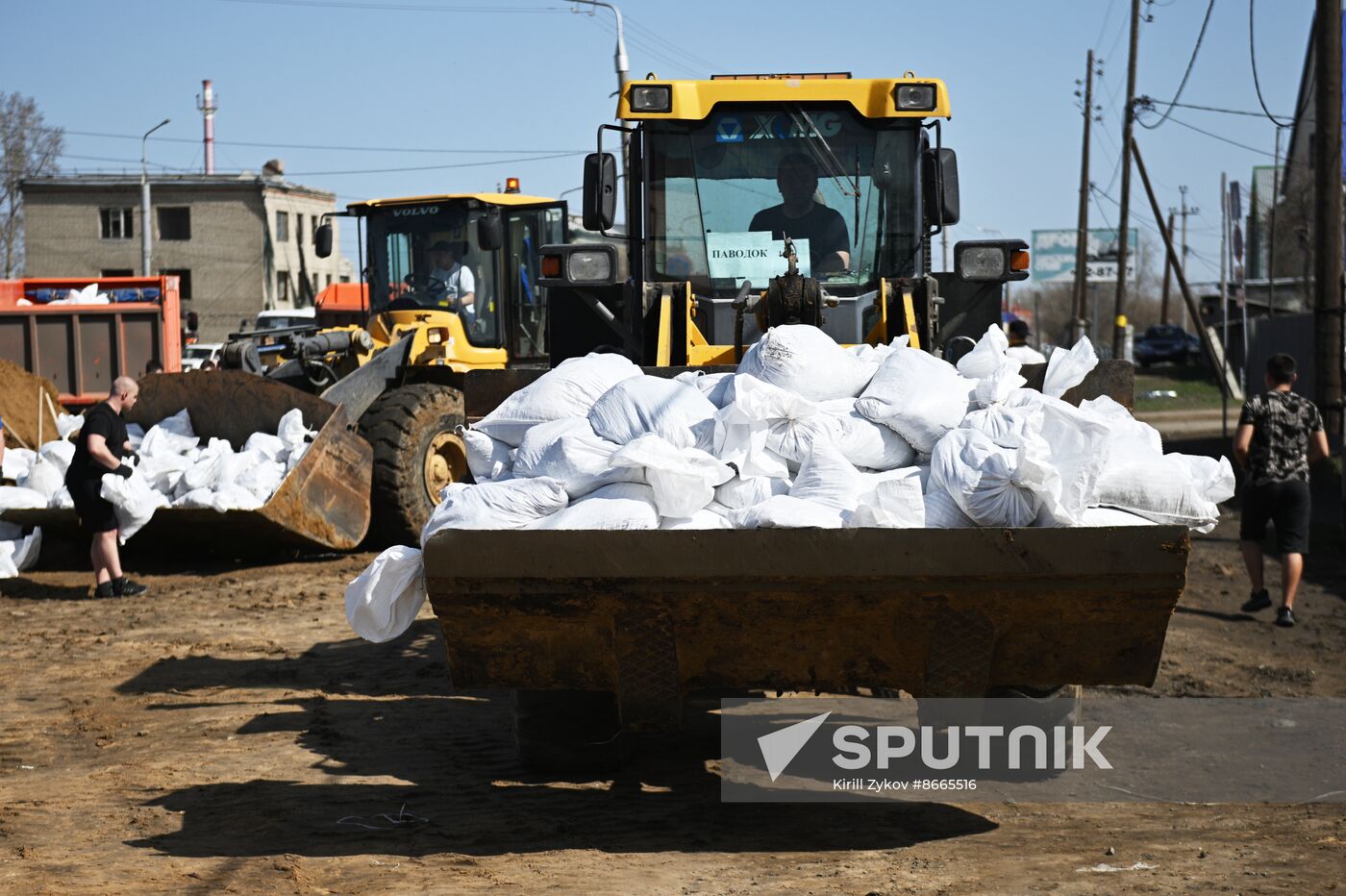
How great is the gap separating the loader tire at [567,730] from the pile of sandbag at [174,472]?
5.10 m

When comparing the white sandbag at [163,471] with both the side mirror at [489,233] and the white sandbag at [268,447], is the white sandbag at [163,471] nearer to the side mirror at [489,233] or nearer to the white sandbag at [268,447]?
the white sandbag at [268,447]

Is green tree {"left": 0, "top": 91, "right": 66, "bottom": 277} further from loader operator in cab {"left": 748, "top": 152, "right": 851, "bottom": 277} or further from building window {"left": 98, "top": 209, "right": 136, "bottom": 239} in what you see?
loader operator in cab {"left": 748, "top": 152, "right": 851, "bottom": 277}

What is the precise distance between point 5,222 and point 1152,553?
47.6 meters

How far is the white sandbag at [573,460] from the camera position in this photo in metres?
4.38

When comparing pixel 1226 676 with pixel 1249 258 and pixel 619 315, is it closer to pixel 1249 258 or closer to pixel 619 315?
pixel 619 315

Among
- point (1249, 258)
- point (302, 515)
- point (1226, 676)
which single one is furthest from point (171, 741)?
point (1249, 258)

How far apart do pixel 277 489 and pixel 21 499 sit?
222 cm

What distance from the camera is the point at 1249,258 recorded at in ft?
167

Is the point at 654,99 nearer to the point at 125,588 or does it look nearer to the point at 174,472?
the point at 174,472

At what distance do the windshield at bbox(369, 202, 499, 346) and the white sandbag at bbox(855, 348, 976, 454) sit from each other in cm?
841

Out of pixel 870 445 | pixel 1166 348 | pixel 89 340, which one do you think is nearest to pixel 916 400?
pixel 870 445

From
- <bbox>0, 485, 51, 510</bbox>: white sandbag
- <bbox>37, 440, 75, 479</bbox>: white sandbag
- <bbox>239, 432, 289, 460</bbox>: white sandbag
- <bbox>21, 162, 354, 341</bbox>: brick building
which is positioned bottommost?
<bbox>0, 485, 51, 510</bbox>: white sandbag

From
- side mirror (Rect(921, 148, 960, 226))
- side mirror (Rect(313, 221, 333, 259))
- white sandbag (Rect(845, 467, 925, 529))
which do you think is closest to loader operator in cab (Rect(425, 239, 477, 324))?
side mirror (Rect(313, 221, 333, 259))

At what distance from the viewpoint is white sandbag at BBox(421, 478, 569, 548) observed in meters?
4.26
